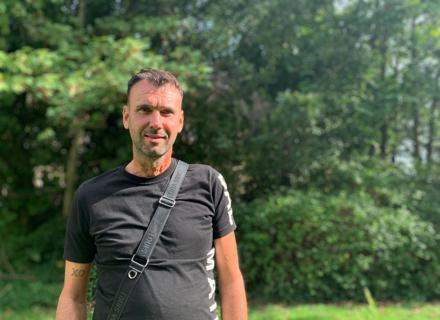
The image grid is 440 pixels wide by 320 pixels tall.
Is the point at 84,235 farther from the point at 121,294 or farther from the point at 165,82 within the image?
the point at 165,82

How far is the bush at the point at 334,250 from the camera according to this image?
6656 millimetres

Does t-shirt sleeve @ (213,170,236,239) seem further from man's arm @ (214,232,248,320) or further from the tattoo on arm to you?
the tattoo on arm

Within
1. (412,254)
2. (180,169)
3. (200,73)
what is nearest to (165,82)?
(180,169)

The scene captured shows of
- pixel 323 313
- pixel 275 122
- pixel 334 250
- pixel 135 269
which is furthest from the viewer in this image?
pixel 275 122

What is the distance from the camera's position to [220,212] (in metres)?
1.88

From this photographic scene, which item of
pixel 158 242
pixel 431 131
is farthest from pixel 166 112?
pixel 431 131

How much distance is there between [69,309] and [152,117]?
2.59ft

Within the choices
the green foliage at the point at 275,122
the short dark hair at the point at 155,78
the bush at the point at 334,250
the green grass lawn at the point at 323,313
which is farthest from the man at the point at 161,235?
the bush at the point at 334,250

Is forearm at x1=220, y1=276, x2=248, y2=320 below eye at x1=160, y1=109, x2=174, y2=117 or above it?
below

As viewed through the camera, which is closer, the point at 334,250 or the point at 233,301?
the point at 233,301

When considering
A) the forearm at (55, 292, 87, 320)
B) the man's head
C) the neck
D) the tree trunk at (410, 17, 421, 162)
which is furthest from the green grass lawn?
the man's head

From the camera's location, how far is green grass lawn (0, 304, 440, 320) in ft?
19.2

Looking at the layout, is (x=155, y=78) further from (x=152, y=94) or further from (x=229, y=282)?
(x=229, y=282)

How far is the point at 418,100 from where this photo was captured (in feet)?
25.2
